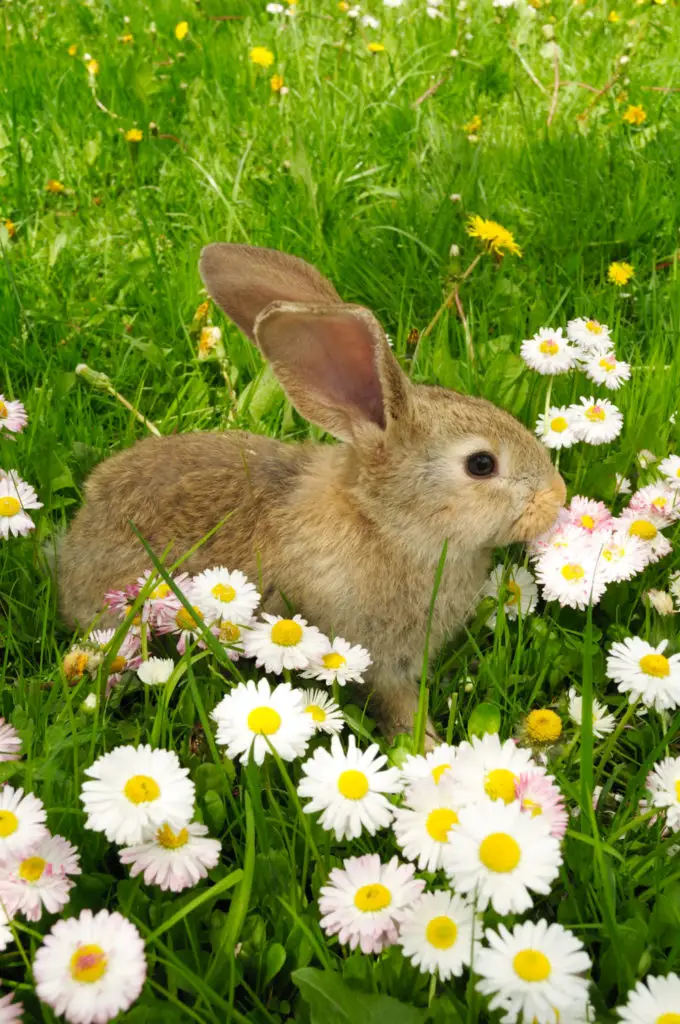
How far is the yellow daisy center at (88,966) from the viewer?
1.60 m

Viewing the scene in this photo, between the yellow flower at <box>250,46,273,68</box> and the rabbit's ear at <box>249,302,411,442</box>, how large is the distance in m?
3.29

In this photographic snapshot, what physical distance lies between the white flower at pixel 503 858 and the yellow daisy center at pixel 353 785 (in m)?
0.25

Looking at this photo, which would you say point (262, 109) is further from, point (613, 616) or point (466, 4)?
point (613, 616)

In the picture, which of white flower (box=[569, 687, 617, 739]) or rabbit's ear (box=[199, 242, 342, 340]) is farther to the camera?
rabbit's ear (box=[199, 242, 342, 340])

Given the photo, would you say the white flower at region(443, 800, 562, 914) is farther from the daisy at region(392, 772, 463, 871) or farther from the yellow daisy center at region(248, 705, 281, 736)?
the yellow daisy center at region(248, 705, 281, 736)

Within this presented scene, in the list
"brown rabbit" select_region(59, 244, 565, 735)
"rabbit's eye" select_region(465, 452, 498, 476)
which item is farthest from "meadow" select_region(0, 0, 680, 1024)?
"rabbit's eye" select_region(465, 452, 498, 476)

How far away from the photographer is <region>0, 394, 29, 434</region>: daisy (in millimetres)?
3105

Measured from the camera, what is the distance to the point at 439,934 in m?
1.71

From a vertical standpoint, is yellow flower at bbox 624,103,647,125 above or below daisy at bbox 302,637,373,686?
above

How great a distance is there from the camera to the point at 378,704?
2.87m

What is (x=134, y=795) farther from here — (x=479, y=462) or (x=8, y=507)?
(x=479, y=462)

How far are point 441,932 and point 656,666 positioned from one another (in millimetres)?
845

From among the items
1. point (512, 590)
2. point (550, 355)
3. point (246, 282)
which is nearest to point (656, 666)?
point (512, 590)

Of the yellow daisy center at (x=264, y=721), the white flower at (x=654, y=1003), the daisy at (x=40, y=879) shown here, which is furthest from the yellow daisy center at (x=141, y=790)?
the white flower at (x=654, y=1003)
